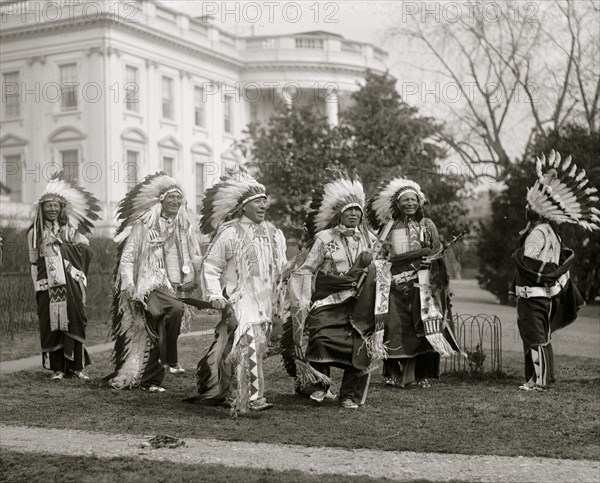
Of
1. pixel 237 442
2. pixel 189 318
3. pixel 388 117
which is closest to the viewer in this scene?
pixel 237 442

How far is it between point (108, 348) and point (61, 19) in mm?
30531

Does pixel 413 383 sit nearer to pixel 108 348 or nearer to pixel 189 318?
pixel 189 318

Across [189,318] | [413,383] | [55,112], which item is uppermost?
[55,112]

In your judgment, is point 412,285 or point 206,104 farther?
point 206,104

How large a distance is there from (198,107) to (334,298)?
39.9m

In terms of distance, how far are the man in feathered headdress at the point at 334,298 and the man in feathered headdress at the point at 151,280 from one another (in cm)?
152

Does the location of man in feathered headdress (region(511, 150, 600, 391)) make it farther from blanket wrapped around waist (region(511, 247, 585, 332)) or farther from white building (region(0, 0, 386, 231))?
white building (region(0, 0, 386, 231))

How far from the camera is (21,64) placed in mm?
42188

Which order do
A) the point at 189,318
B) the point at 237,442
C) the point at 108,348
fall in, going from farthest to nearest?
the point at 108,348, the point at 189,318, the point at 237,442

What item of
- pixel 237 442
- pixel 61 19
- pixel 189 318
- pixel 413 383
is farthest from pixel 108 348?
pixel 61 19

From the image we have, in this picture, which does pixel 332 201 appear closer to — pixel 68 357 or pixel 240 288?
pixel 240 288

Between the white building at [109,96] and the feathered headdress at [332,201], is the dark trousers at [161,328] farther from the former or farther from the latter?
the white building at [109,96]

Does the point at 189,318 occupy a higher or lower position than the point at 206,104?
lower

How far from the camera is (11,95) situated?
144 feet
